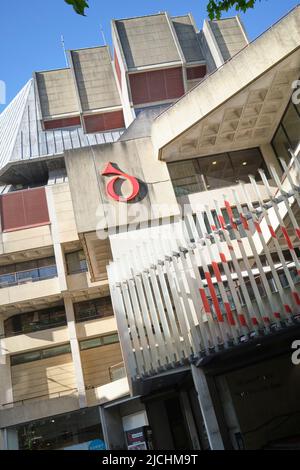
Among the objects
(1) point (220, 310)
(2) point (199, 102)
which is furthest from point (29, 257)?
(1) point (220, 310)

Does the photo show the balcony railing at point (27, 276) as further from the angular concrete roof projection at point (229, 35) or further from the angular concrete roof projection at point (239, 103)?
the angular concrete roof projection at point (229, 35)

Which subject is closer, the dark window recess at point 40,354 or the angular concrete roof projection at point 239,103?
the angular concrete roof projection at point 239,103

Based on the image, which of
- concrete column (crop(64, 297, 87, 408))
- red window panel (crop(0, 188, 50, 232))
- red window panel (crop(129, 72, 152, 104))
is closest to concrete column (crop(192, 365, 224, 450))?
concrete column (crop(64, 297, 87, 408))

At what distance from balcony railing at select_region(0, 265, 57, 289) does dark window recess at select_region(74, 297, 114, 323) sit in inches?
128

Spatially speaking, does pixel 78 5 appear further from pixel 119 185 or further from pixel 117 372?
pixel 117 372

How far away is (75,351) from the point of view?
88.7ft

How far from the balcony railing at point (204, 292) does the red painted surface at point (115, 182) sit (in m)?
5.43

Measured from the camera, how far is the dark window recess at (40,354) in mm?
28203

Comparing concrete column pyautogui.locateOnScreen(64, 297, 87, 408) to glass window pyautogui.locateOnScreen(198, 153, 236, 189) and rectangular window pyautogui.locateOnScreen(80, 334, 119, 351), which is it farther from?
glass window pyautogui.locateOnScreen(198, 153, 236, 189)

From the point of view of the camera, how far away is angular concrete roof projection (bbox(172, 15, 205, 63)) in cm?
4053

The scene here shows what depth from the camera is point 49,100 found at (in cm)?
4188

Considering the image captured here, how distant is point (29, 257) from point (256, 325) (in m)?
21.5

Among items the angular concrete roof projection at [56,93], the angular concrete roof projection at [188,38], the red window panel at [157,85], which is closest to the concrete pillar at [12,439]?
the angular concrete roof projection at [56,93]

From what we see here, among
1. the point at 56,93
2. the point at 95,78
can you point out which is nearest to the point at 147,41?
the point at 95,78
